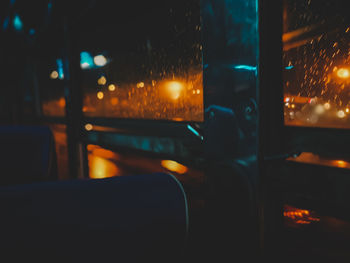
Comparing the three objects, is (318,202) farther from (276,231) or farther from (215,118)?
(215,118)

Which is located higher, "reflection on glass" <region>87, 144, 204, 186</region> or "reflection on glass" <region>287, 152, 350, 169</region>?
"reflection on glass" <region>287, 152, 350, 169</region>

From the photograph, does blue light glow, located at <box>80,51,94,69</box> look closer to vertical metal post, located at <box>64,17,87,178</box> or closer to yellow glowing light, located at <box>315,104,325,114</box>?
vertical metal post, located at <box>64,17,87,178</box>

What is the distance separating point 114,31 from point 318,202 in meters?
1.61

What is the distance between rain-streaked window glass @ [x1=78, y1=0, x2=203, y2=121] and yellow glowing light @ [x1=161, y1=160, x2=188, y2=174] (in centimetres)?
25

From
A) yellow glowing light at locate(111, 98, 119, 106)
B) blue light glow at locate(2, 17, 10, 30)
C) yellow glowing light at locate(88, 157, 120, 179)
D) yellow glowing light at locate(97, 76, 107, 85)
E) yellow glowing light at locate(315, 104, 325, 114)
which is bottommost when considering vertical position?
yellow glowing light at locate(88, 157, 120, 179)

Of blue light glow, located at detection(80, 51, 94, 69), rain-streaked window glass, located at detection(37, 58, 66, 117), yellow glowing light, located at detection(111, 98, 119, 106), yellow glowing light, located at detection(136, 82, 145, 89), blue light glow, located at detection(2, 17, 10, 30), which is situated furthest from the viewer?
blue light glow, located at detection(2, 17, 10, 30)

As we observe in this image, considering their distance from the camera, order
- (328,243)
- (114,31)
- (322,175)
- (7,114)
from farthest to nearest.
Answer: (7,114) < (114,31) < (328,243) < (322,175)

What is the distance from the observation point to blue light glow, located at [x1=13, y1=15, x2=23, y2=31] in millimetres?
3451

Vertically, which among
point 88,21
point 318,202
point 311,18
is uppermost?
point 88,21

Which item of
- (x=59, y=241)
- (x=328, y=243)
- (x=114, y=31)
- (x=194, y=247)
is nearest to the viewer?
(x=59, y=241)

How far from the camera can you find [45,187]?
0.52 meters

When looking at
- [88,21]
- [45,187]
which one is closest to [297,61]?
[45,187]

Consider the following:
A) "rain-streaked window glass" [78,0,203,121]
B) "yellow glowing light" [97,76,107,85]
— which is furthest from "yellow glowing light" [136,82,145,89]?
"yellow glowing light" [97,76,107,85]

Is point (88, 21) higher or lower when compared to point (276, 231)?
higher
